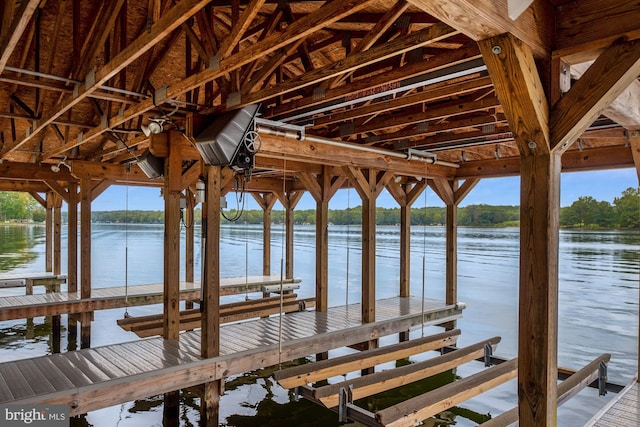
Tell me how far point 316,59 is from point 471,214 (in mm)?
27142

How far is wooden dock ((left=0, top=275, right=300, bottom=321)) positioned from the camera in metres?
7.21

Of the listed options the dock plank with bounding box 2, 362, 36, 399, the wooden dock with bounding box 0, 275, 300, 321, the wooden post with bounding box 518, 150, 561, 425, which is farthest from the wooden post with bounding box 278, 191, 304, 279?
the wooden post with bounding box 518, 150, 561, 425

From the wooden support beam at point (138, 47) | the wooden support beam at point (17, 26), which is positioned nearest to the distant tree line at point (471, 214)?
Result: the wooden support beam at point (138, 47)

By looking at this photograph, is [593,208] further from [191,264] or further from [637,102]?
[637,102]

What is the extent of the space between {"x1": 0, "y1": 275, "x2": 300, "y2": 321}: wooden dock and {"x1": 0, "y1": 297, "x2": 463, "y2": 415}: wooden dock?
294 cm

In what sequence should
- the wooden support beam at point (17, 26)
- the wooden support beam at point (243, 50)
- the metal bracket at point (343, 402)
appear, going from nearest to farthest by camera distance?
the wooden support beam at point (17, 26), the wooden support beam at point (243, 50), the metal bracket at point (343, 402)

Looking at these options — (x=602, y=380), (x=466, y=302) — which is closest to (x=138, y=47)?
(x=602, y=380)

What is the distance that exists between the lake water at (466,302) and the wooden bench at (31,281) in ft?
2.86

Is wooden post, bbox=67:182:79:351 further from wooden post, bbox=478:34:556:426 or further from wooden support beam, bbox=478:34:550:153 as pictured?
wooden support beam, bbox=478:34:550:153

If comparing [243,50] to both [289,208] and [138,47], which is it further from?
[289,208]

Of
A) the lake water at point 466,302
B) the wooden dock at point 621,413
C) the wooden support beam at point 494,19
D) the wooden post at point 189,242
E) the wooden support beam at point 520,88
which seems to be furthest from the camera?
the wooden post at point 189,242

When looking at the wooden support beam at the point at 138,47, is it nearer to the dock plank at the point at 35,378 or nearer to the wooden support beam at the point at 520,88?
the wooden support beam at the point at 520,88

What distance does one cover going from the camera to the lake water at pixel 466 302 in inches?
201

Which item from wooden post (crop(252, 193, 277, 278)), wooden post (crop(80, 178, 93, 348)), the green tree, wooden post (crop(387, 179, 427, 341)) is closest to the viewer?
wooden post (crop(80, 178, 93, 348))
